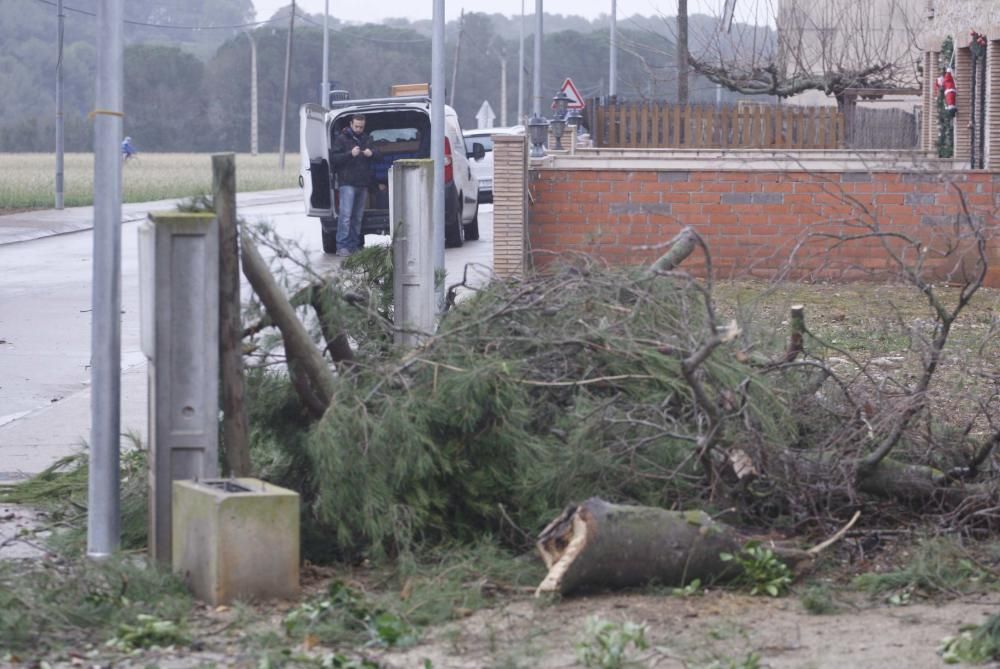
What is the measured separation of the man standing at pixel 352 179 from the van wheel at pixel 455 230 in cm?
172

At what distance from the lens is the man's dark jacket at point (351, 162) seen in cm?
1939

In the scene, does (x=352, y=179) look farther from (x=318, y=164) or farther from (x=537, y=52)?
(x=537, y=52)

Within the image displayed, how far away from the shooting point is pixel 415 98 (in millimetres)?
20391

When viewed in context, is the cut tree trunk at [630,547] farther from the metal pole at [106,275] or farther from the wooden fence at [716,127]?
the wooden fence at [716,127]

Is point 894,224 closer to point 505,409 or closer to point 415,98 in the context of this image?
point 415,98

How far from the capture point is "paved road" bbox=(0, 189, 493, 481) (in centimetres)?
866

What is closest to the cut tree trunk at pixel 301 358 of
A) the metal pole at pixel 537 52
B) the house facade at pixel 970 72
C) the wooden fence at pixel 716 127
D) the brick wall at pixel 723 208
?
the brick wall at pixel 723 208

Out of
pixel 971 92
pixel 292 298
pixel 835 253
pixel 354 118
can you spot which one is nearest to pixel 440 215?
pixel 835 253

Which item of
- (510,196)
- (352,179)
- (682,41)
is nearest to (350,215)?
(352,179)

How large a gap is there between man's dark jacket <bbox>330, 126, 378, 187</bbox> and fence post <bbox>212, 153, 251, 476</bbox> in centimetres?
1342

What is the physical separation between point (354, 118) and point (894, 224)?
26.5 ft

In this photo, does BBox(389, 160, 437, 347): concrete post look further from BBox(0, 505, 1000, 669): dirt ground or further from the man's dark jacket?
the man's dark jacket

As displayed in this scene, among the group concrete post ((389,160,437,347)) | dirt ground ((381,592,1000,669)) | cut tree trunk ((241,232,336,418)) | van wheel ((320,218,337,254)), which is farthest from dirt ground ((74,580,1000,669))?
van wheel ((320,218,337,254))

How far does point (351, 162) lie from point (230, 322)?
44.9 ft
